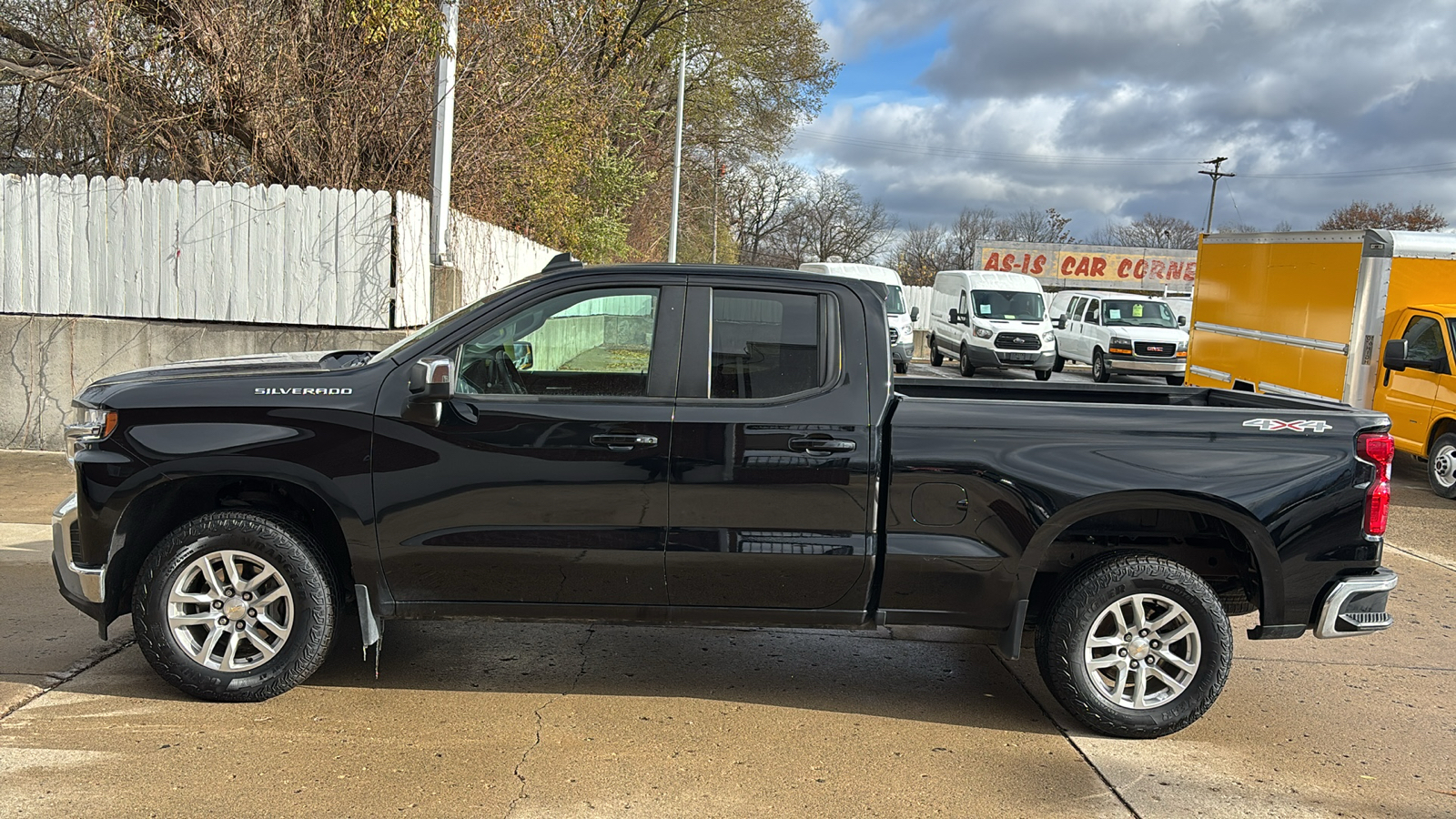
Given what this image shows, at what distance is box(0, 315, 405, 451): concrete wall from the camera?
9.84 meters

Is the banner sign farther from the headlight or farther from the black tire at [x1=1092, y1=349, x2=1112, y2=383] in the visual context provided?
the headlight

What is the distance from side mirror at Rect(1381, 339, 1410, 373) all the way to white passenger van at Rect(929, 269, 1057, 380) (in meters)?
12.1

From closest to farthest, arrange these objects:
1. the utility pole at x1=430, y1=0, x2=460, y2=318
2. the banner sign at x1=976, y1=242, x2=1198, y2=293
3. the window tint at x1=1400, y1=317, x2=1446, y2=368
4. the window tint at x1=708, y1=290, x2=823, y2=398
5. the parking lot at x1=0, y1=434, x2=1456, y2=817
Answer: the parking lot at x1=0, y1=434, x2=1456, y2=817 → the window tint at x1=708, y1=290, x2=823, y2=398 → the utility pole at x1=430, y1=0, x2=460, y2=318 → the window tint at x1=1400, y1=317, x2=1446, y2=368 → the banner sign at x1=976, y1=242, x2=1198, y2=293

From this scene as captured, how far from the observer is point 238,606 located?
14.3ft

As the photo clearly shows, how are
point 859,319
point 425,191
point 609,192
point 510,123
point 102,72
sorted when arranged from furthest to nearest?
point 609,192, point 510,123, point 425,191, point 102,72, point 859,319

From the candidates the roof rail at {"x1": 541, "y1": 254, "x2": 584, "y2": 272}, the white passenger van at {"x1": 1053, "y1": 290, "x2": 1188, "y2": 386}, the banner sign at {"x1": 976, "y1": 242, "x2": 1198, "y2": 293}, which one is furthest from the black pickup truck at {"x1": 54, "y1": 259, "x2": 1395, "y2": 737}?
the banner sign at {"x1": 976, "y1": 242, "x2": 1198, "y2": 293}

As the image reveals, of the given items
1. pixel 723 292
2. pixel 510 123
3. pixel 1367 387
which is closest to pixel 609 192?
pixel 510 123

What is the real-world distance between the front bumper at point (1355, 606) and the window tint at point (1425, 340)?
7991mm

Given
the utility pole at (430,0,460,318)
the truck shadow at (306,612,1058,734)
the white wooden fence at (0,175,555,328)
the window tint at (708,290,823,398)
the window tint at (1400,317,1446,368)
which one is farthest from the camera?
the window tint at (1400,317,1446,368)

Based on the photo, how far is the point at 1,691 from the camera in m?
4.42

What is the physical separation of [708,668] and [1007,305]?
20.6 meters

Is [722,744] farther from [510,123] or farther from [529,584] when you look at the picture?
[510,123]

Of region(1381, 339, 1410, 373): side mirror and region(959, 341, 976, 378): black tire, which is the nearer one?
region(1381, 339, 1410, 373): side mirror

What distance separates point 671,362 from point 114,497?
229cm
